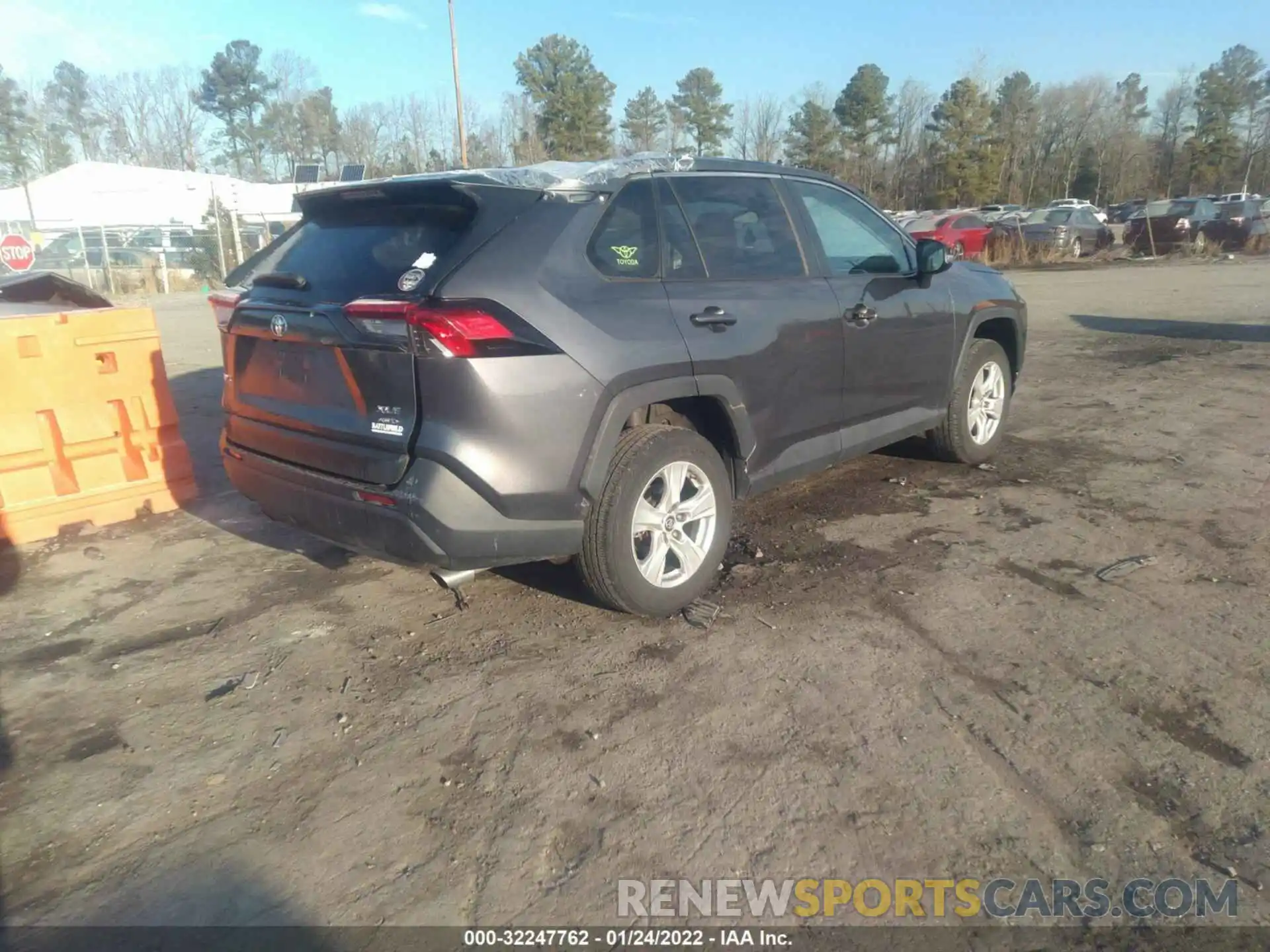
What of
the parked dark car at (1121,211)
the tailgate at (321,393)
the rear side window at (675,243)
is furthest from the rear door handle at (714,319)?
the parked dark car at (1121,211)

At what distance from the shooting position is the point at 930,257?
4.86m

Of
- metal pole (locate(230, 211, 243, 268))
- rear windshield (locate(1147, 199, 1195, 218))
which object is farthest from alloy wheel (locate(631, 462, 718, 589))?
rear windshield (locate(1147, 199, 1195, 218))

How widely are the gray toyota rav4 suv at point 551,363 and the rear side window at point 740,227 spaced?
0.01m

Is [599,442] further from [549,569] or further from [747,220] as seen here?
[747,220]

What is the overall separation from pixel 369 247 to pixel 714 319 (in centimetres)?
138

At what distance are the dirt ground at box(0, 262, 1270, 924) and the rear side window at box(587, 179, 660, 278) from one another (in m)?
1.47

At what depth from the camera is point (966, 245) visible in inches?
999

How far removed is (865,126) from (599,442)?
5336cm

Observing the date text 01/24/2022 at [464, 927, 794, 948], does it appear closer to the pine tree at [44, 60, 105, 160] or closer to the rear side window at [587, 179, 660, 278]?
the rear side window at [587, 179, 660, 278]

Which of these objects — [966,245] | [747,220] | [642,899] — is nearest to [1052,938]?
[642,899]

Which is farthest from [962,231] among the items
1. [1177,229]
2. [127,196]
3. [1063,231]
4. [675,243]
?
[127,196]

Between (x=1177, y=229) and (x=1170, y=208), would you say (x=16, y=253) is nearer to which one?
(x=1177, y=229)

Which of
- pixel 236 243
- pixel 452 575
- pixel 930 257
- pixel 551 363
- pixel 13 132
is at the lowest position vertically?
pixel 452 575

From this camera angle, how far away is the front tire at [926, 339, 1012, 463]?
5406 millimetres
